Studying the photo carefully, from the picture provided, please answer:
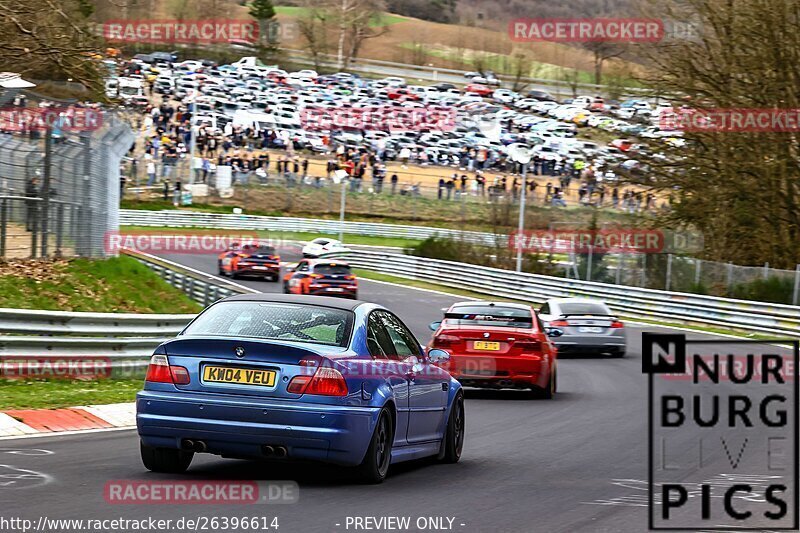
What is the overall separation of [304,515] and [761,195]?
35.0 metres

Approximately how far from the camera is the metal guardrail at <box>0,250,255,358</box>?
14844mm

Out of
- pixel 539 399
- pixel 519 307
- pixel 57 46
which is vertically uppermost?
pixel 57 46

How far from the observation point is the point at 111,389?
15.5 metres

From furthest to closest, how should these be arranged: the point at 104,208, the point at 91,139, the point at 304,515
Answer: the point at 104,208 → the point at 91,139 → the point at 304,515

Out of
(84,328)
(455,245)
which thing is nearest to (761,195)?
(455,245)

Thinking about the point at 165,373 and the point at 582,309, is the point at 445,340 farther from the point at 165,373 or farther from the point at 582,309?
the point at 582,309

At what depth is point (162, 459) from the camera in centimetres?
903

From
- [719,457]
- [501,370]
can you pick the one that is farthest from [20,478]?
[501,370]

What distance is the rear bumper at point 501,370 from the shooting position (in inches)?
688

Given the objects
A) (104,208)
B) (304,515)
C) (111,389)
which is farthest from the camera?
(104,208)

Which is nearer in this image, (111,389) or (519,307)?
(111,389)

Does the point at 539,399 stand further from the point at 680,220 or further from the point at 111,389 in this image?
the point at 680,220

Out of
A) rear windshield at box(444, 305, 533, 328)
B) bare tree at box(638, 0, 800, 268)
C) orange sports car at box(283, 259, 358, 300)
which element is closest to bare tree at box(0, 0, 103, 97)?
rear windshield at box(444, 305, 533, 328)

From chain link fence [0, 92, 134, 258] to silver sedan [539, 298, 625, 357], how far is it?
9804mm
